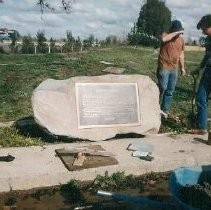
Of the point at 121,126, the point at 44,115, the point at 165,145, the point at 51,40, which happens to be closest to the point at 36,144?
the point at 44,115

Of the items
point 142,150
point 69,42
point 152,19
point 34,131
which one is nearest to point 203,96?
point 142,150

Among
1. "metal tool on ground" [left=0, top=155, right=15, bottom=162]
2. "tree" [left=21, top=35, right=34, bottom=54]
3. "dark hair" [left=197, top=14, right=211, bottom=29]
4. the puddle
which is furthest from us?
"tree" [left=21, top=35, right=34, bottom=54]

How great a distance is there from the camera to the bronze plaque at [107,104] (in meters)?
7.65

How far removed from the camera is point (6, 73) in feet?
49.3

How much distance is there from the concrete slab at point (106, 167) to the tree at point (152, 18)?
3881cm

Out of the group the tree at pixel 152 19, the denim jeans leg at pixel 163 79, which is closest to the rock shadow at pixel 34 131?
the denim jeans leg at pixel 163 79

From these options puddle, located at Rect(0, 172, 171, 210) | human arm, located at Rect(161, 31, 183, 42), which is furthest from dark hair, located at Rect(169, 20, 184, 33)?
puddle, located at Rect(0, 172, 171, 210)

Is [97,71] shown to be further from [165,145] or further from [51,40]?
[51,40]

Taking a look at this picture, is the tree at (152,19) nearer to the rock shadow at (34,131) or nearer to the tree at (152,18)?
the tree at (152,18)

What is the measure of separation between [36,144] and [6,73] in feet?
27.1

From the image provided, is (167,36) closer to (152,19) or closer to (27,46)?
(27,46)

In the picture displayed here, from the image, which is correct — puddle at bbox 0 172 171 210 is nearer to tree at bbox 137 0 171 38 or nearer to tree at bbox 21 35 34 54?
tree at bbox 21 35 34 54

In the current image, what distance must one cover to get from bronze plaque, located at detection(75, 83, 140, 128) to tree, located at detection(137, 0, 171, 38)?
125 feet

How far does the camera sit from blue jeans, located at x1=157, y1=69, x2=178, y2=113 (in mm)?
8883
